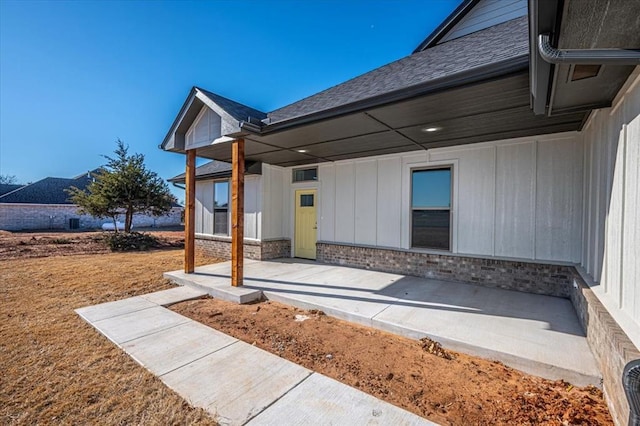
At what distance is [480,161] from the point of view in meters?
5.40

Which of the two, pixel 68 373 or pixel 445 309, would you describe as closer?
pixel 68 373

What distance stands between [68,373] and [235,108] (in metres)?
4.70

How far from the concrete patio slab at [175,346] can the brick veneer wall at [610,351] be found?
3.45 metres

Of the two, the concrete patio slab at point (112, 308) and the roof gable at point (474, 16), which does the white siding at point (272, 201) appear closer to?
the concrete patio slab at point (112, 308)

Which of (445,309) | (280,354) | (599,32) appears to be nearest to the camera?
(599,32)

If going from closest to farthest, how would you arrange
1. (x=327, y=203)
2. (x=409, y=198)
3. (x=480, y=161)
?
1. (x=480, y=161)
2. (x=409, y=198)
3. (x=327, y=203)

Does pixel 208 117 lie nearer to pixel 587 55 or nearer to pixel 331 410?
pixel 331 410

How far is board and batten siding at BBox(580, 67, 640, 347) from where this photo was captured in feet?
6.68

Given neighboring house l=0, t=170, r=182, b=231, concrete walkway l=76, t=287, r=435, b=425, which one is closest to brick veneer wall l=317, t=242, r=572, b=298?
concrete walkway l=76, t=287, r=435, b=425

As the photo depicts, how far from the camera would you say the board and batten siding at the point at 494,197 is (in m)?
4.63

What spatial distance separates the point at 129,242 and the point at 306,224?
355 inches

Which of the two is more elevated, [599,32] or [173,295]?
[599,32]

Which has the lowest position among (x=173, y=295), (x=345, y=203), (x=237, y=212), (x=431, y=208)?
(x=173, y=295)

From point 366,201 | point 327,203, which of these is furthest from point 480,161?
point 327,203
